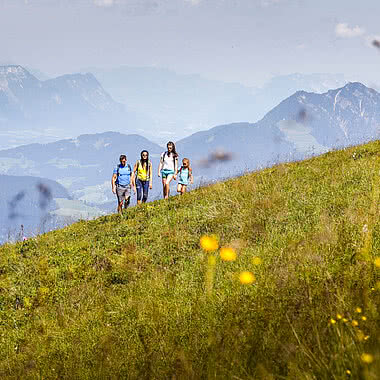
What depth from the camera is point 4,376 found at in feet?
13.7

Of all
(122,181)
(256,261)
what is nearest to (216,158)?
(256,261)

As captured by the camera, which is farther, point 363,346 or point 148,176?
point 148,176

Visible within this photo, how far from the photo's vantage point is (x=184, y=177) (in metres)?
17.0

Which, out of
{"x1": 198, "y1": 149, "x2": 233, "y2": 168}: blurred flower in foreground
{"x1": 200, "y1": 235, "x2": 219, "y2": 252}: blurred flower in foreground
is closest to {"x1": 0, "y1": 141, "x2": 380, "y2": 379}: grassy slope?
{"x1": 200, "y1": 235, "x2": 219, "y2": 252}: blurred flower in foreground

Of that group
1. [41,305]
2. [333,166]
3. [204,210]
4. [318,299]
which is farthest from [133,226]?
[318,299]

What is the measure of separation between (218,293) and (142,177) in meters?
13.0

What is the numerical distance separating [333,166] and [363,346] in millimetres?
10385

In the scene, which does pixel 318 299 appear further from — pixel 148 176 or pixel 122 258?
pixel 148 176

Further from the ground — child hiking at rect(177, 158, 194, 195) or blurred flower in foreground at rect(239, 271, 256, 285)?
child hiking at rect(177, 158, 194, 195)

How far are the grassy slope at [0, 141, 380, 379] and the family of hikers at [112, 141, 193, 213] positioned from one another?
5.11 meters

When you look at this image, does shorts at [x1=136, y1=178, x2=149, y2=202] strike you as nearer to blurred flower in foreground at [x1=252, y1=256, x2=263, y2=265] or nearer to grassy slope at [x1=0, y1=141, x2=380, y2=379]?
grassy slope at [x1=0, y1=141, x2=380, y2=379]

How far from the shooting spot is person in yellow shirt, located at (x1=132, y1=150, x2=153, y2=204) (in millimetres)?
16570

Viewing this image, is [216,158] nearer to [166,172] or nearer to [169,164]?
[169,164]

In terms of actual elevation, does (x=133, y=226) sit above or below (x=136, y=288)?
above
